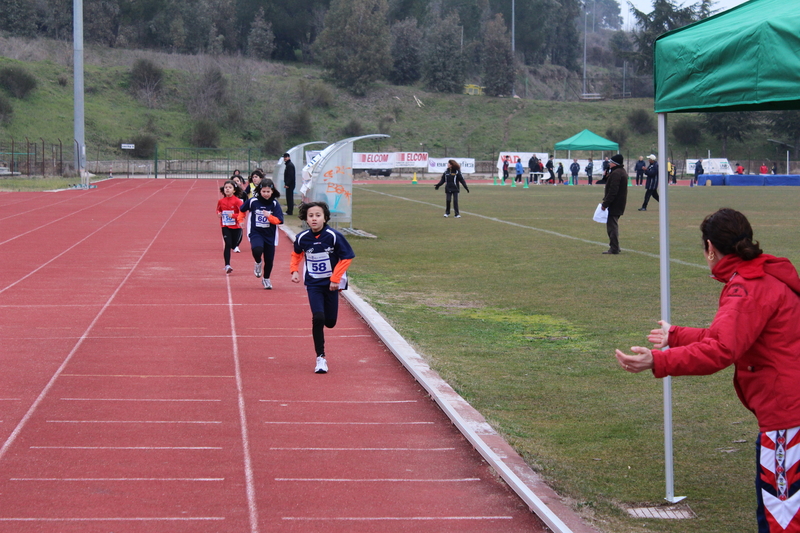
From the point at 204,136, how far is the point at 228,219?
204ft

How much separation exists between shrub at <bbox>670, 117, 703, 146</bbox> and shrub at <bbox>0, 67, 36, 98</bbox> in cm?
5717

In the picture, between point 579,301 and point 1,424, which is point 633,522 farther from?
point 579,301

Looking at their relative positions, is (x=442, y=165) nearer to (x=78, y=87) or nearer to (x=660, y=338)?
(x=78, y=87)

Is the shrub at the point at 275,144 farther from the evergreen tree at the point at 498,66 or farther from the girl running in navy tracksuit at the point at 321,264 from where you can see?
the girl running in navy tracksuit at the point at 321,264

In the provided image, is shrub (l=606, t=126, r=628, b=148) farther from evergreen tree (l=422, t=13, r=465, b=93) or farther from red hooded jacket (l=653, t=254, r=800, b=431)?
red hooded jacket (l=653, t=254, r=800, b=431)

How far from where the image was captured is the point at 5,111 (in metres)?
66.4

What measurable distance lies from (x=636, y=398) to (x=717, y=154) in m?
75.6

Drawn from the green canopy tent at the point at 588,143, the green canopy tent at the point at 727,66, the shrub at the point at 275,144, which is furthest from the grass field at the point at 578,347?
the shrub at the point at 275,144

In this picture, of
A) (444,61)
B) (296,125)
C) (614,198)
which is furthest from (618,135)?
(614,198)

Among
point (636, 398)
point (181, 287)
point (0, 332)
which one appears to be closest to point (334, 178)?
point (181, 287)

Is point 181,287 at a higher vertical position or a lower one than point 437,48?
lower

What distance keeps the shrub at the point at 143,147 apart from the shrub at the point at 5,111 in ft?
30.8

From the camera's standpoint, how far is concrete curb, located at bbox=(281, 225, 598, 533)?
4488mm

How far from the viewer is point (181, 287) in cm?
1286
